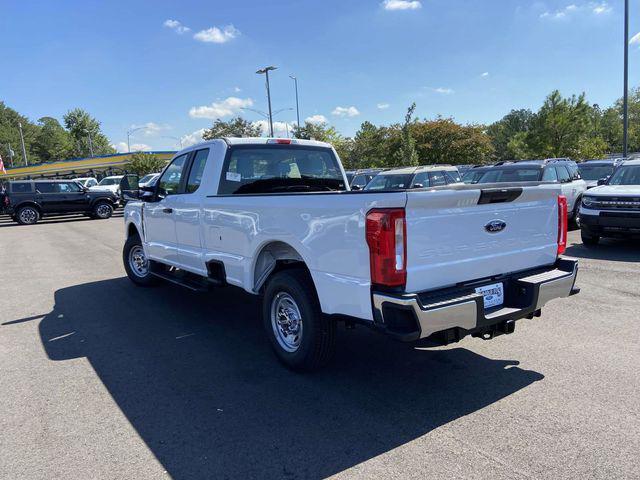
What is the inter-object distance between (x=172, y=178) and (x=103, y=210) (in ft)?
63.0

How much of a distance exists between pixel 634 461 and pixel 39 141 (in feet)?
409

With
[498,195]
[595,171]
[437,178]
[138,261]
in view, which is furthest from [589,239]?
[138,261]

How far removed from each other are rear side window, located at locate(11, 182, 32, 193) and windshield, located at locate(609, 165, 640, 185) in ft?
75.4

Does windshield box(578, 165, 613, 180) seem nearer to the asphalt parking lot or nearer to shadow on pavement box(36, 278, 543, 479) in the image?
the asphalt parking lot

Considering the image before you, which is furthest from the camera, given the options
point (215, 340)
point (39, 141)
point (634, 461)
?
point (39, 141)

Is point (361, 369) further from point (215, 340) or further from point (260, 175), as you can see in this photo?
Answer: point (260, 175)

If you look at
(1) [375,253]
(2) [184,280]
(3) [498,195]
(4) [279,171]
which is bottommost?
(2) [184,280]

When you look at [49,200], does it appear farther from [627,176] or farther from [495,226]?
[495,226]

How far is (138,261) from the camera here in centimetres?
797

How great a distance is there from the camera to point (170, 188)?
642 centimetres

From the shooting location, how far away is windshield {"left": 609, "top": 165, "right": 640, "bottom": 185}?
33.0 ft

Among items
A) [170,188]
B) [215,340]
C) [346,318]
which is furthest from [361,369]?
[170,188]

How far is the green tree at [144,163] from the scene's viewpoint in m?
46.5

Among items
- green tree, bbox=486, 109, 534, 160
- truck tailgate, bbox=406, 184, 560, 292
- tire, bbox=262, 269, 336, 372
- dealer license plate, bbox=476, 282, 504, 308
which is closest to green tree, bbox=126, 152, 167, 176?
tire, bbox=262, 269, 336, 372
